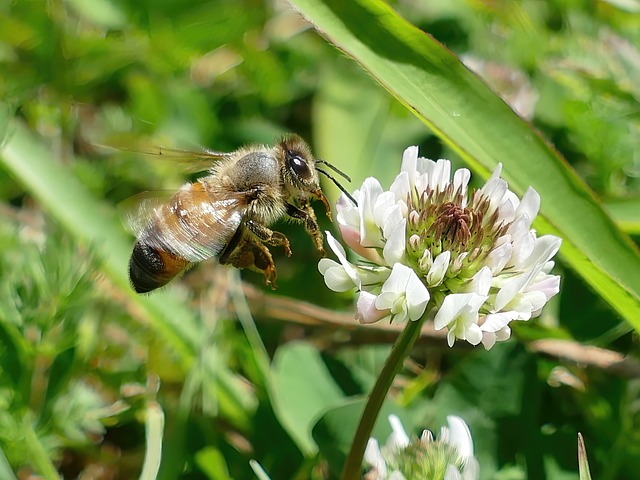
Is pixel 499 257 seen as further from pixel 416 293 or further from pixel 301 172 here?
pixel 301 172

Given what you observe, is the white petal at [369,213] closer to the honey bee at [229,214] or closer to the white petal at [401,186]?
the white petal at [401,186]

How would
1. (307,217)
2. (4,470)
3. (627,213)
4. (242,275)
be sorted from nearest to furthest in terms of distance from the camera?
(4,470)
(307,217)
(627,213)
(242,275)

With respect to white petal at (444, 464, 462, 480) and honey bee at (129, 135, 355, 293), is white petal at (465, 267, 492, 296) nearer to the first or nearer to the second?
white petal at (444, 464, 462, 480)

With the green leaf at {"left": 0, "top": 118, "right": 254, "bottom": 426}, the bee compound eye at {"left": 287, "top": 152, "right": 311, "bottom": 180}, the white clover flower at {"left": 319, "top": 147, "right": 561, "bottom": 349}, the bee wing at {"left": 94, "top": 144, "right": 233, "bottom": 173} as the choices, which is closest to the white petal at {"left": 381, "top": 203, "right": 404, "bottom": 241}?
the white clover flower at {"left": 319, "top": 147, "right": 561, "bottom": 349}

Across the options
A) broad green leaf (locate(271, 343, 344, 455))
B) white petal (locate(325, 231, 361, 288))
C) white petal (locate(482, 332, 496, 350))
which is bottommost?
broad green leaf (locate(271, 343, 344, 455))

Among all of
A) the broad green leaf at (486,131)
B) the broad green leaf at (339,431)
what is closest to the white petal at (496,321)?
the broad green leaf at (486,131)

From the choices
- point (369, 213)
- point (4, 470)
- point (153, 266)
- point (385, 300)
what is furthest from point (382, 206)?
point (4, 470)
